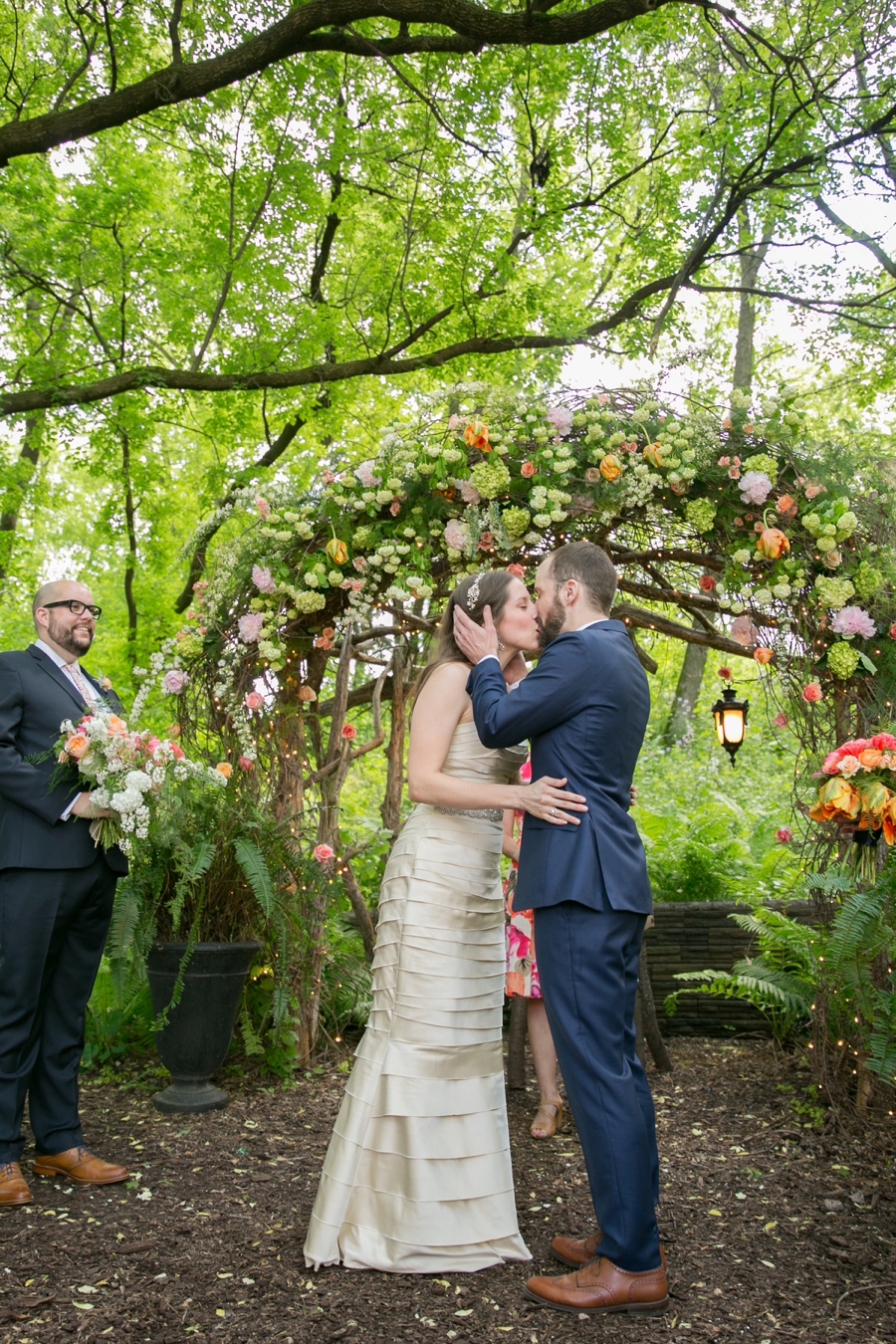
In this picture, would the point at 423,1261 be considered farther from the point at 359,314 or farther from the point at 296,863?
the point at 359,314

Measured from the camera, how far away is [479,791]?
→ 2.85m

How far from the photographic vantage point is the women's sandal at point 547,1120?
13.4 feet

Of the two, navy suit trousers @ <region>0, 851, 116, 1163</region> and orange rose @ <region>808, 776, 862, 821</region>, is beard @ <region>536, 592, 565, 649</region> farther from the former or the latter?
navy suit trousers @ <region>0, 851, 116, 1163</region>

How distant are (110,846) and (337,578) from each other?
60.8 inches

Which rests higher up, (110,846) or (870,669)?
(870,669)

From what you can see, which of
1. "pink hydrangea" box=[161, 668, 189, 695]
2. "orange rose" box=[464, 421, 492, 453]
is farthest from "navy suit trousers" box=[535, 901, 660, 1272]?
"pink hydrangea" box=[161, 668, 189, 695]

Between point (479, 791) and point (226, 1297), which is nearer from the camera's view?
point (226, 1297)

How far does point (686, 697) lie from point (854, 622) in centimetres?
992

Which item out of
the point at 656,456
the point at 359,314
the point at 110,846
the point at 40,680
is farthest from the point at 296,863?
the point at 359,314

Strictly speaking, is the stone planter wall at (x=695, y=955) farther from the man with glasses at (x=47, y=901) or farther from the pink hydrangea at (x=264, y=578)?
the man with glasses at (x=47, y=901)

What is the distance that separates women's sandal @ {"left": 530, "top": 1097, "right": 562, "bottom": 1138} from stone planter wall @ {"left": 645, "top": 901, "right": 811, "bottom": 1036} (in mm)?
1543

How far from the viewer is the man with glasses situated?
334 cm

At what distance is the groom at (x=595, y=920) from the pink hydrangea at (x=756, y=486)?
5.06 feet

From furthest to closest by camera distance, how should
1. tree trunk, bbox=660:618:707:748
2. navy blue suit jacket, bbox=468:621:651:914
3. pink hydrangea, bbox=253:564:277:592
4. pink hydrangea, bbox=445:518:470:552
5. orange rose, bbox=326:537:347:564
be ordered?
Answer: tree trunk, bbox=660:618:707:748, pink hydrangea, bbox=253:564:277:592, orange rose, bbox=326:537:347:564, pink hydrangea, bbox=445:518:470:552, navy blue suit jacket, bbox=468:621:651:914
